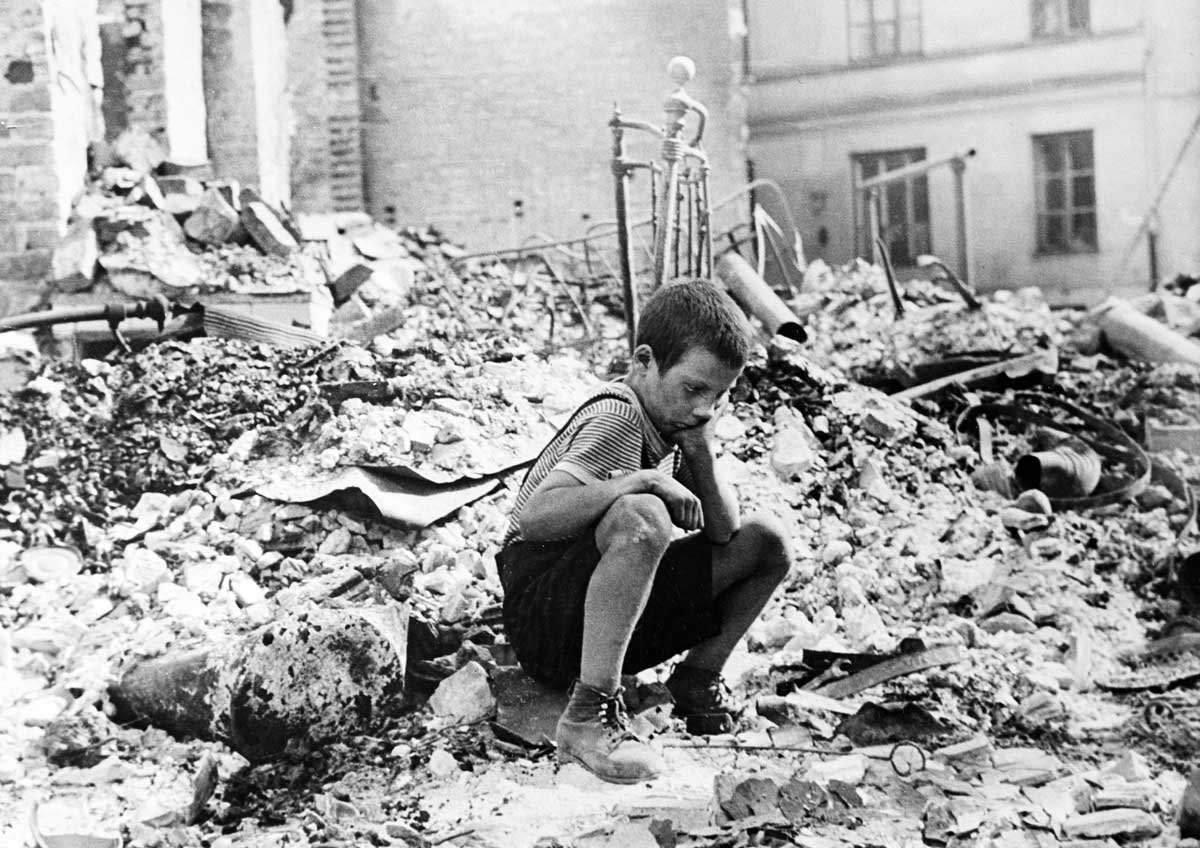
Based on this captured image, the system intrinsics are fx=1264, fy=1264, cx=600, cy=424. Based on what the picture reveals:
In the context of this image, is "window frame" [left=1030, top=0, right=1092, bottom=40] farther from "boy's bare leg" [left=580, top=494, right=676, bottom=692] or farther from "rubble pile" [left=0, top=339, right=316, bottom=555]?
"boy's bare leg" [left=580, top=494, right=676, bottom=692]

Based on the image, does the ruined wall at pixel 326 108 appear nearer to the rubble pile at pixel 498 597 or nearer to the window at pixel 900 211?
the rubble pile at pixel 498 597

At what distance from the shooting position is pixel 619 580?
2566 mm

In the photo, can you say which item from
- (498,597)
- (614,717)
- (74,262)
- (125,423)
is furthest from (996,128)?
(614,717)

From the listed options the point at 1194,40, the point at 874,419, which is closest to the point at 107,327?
the point at 874,419

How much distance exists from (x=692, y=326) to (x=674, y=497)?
37 centimetres

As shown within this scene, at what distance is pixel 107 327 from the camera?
5879 millimetres

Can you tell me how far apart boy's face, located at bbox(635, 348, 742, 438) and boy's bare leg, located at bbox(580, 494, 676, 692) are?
230 mm

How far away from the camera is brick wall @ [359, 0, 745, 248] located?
→ 1074 cm

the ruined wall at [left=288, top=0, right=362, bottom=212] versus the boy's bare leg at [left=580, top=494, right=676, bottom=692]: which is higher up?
the ruined wall at [left=288, top=0, right=362, bottom=212]

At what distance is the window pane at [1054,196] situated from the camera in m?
12.9

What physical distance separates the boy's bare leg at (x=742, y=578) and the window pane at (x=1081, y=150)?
11171mm

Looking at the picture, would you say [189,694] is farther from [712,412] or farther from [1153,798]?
[1153,798]

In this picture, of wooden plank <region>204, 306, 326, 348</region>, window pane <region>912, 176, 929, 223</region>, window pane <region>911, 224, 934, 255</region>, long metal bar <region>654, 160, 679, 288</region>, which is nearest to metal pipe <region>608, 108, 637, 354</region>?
long metal bar <region>654, 160, 679, 288</region>

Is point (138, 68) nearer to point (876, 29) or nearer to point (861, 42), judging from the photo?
point (861, 42)
